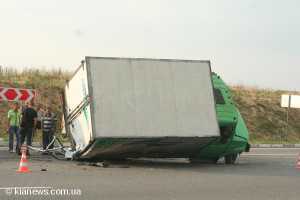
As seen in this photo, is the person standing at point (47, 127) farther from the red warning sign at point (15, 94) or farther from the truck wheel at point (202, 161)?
the truck wheel at point (202, 161)

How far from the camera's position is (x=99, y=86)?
1382 cm

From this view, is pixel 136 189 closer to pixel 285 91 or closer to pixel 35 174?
pixel 35 174

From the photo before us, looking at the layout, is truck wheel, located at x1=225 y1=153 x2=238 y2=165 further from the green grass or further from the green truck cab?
the green grass

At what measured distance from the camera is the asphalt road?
9.84m

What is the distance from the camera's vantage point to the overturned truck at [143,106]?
1376 centimetres

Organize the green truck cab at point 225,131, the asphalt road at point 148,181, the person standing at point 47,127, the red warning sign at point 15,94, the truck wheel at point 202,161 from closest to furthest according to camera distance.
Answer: the asphalt road at point 148,181 < the green truck cab at point 225,131 < the truck wheel at point 202,161 < the person standing at point 47,127 < the red warning sign at point 15,94

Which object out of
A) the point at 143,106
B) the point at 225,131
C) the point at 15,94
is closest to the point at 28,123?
the point at 15,94

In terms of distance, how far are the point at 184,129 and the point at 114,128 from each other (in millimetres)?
1677

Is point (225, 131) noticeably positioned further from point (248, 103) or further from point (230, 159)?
point (248, 103)

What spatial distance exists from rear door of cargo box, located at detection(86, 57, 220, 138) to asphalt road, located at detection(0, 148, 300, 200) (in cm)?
96

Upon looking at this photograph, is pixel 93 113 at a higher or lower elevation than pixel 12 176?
higher

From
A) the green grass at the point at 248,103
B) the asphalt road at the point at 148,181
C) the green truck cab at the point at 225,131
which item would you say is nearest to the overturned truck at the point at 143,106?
the asphalt road at the point at 148,181

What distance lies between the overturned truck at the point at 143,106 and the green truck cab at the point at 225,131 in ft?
2.48

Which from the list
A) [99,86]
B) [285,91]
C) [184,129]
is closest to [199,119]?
[184,129]
